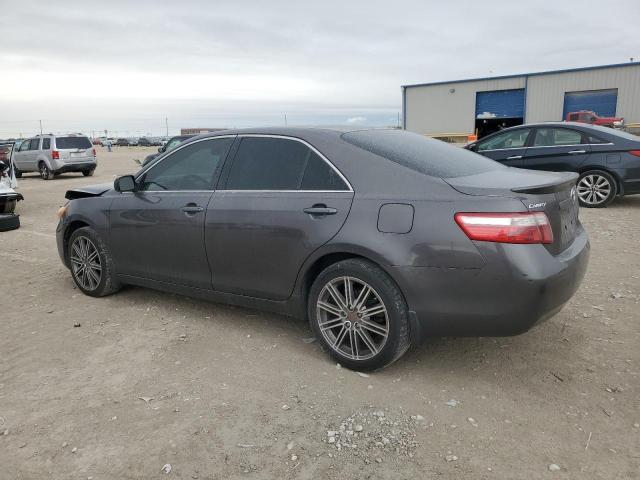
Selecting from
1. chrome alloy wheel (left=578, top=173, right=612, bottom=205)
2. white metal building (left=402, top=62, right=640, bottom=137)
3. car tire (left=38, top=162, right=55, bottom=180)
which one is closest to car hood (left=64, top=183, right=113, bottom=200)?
chrome alloy wheel (left=578, top=173, right=612, bottom=205)

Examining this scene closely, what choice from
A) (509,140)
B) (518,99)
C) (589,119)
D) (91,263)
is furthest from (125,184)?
(518,99)

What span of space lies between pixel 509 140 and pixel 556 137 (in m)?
0.82

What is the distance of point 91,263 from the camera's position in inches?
201

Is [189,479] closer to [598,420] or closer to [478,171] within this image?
[598,420]

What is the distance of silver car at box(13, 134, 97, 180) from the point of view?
781 inches

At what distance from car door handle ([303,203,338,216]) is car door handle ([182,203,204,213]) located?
1032mm

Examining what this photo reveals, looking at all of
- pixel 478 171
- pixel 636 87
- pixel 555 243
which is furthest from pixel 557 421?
pixel 636 87

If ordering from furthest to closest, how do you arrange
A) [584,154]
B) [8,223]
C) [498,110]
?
[498,110] → [8,223] → [584,154]

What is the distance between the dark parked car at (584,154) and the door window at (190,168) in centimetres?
697

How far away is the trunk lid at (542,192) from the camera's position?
3.05 metres

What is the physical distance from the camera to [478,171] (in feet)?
12.1

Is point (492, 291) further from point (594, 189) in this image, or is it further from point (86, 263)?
point (594, 189)

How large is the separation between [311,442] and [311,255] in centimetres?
123

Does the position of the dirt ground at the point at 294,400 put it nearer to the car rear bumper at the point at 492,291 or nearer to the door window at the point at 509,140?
the car rear bumper at the point at 492,291
